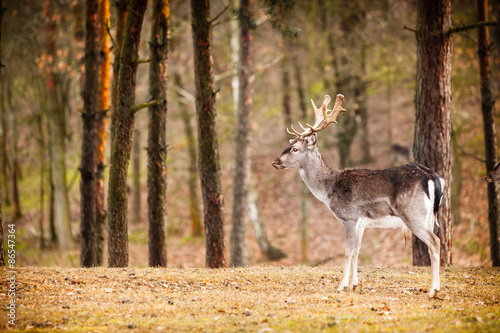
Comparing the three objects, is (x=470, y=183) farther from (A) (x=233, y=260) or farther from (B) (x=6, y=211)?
(B) (x=6, y=211)

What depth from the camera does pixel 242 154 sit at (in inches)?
574

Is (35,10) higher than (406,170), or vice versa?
(35,10)

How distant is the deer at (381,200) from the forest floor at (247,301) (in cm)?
67

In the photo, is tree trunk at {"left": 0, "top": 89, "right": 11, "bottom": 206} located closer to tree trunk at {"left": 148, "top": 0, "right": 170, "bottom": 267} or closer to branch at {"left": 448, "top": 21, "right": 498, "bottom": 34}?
tree trunk at {"left": 148, "top": 0, "right": 170, "bottom": 267}

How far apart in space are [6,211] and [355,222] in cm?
2047

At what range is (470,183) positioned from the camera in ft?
64.4

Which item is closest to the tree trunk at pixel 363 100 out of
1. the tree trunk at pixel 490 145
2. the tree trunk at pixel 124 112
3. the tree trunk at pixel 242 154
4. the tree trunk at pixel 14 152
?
the tree trunk at pixel 242 154

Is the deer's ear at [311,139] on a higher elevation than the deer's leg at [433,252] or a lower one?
higher

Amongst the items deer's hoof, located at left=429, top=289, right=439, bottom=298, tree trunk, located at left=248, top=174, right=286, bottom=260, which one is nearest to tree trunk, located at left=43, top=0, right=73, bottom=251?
tree trunk, located at left=248, top=174, right=286, bottom=260

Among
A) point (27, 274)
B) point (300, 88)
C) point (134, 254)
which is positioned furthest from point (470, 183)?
point (27, 274)

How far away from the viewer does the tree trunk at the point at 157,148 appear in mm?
9945

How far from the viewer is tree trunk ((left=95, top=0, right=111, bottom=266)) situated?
11273 millimetres

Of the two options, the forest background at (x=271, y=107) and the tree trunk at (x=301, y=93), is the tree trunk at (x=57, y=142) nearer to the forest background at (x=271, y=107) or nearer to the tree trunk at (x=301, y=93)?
the forest background at (x=271, y=107)

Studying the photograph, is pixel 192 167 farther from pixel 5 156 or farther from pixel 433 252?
pixel 433 252
